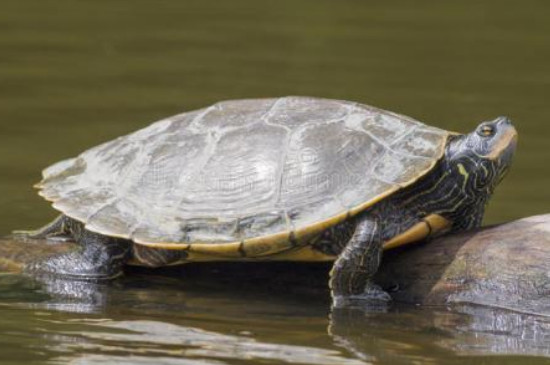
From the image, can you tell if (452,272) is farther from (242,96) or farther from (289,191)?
(242,96)

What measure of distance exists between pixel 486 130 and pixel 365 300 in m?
1.07

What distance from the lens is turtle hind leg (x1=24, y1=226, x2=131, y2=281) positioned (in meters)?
7.24

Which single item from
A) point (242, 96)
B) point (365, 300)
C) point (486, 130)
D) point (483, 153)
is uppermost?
point (242, 96)

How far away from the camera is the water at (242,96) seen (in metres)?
6.21

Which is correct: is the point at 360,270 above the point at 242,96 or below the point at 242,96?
below

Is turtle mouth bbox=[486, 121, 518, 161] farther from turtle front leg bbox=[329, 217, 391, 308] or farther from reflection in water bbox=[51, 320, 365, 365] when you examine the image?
reflection in water bbox=[51, 320, 365, 365]

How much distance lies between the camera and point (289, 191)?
6879 millimetres

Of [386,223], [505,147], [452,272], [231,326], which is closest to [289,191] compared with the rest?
[386,223]

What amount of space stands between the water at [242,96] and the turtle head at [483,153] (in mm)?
728

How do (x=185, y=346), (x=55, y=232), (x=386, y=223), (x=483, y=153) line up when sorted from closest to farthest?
1. (x=185, y=346)
2. (x=386, y=223)
3. (x=483, y=153)
4. (x=55, y=232)

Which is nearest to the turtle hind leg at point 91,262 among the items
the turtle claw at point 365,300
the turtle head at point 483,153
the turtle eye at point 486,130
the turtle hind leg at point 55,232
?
the turtle hind leg at point 55,232

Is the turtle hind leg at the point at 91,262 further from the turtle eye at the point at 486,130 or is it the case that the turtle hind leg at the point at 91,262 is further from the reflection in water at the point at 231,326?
the turtle eye at the point at 486,130

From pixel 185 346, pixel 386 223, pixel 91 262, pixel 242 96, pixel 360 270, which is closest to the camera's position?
pixel 185 346

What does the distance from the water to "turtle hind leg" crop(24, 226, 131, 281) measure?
123 mm
